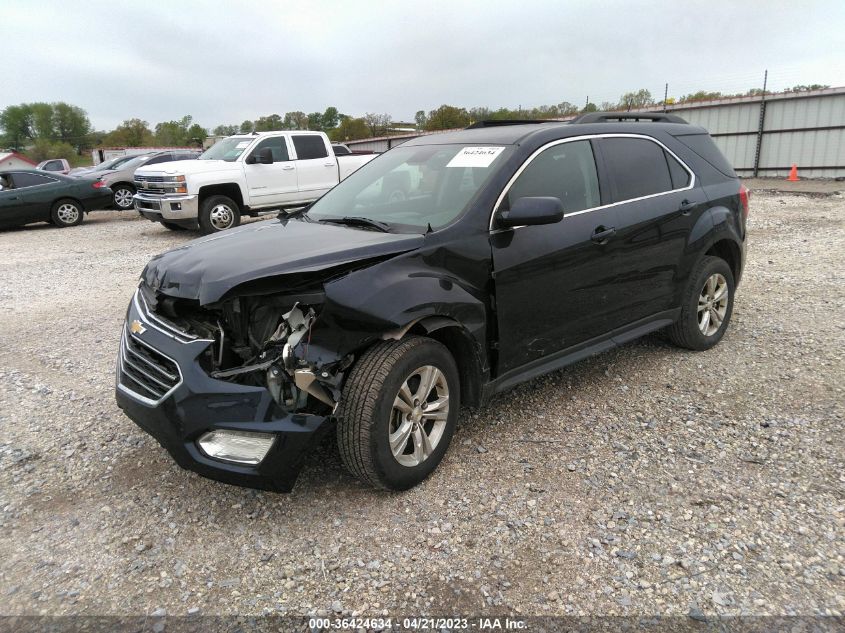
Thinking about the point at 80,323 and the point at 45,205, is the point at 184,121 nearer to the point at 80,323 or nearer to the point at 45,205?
the point at 45,205

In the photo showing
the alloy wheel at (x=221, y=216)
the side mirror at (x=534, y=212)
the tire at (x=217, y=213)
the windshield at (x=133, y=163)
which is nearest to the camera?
the side mirror at (x=534, y=212)

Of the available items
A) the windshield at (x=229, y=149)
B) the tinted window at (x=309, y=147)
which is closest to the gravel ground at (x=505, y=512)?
the windshield at (x=229, y=149)

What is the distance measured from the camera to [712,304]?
496 centimetres

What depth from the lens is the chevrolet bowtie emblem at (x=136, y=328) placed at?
3.15 meters

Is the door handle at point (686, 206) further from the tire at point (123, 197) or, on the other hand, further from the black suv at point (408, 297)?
the tire at point (123, 197)

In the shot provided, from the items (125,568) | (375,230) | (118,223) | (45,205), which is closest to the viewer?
(125,568)

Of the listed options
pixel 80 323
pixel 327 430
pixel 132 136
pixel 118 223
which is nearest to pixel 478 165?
pixel 327 430

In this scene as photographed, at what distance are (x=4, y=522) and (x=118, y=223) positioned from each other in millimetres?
13878

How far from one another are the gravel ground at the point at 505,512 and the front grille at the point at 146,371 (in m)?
0.60

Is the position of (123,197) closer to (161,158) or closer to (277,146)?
(161,158)

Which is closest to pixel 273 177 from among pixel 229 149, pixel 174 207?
pixel 229 149

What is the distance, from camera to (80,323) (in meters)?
6.31

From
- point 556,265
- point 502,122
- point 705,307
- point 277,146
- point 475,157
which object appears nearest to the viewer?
point 556,265

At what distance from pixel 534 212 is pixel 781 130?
20357mm
